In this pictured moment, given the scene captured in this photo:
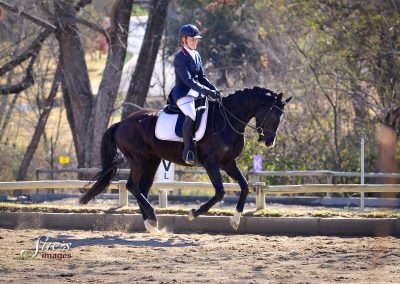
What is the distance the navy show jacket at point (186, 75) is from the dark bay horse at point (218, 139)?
1.62 feet

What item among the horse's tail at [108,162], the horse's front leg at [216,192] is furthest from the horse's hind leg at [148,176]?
the horse's front leg at [216,192]

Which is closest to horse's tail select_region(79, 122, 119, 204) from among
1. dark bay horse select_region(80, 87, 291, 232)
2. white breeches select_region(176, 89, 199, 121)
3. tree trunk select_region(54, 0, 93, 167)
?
dark bay horse select_region(80, 87, 291, 232)

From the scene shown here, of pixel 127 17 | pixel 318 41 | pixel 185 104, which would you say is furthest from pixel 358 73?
pixel 185 104

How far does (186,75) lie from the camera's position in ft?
44.3

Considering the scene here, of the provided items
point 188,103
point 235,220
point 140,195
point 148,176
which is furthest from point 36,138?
point 235,220

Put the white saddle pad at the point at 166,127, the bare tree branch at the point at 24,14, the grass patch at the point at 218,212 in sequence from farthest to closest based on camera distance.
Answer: the bare tree branch at the point at 24,14
the grass patch at the point at 218,212
the white saddle pad at the point at 166,127

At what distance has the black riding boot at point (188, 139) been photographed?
44.9ft

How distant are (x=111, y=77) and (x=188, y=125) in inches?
445

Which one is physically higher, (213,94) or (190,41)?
(190,41)

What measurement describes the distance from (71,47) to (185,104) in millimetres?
11460

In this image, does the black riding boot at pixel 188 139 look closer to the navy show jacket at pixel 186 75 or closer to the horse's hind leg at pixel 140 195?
the navy show jacket at pixel 186 75

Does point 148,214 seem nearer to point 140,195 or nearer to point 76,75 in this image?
point 140,195

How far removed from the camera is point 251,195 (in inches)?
903

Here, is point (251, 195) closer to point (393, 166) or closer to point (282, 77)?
point (393, 166)
